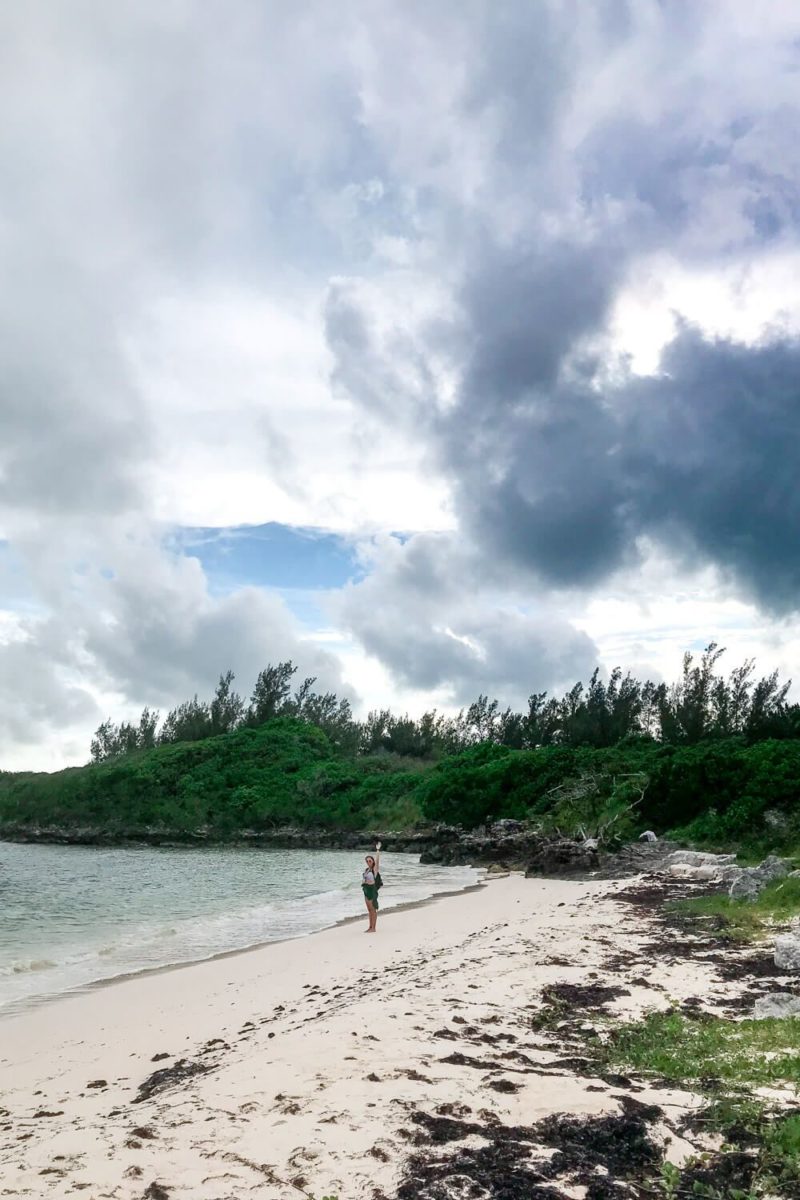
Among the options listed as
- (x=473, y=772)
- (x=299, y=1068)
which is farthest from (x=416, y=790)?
(x=299, y=1068)

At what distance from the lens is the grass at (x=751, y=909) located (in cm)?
1402

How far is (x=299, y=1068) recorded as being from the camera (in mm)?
6973

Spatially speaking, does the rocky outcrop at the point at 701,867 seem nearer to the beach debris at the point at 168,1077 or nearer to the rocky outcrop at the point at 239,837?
the beach debris at the point at 168,1077

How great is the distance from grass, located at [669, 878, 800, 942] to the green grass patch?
570 centimetres

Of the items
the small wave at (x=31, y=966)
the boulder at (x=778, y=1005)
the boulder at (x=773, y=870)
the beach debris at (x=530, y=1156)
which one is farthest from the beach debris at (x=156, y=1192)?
the boulder at (x=773, y=870)

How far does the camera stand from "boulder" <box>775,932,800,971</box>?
35.3 feet

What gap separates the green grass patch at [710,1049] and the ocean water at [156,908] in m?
9.40

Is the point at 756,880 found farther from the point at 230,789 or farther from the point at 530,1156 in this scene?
the point at 230,789

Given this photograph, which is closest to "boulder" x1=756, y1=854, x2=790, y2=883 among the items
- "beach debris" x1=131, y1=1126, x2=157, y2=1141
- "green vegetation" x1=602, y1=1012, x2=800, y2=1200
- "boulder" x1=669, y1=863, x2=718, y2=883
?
"boulder" x1=669, y1=863, x2=718, y2=883

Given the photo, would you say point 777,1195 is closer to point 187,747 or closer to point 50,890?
point 50,890

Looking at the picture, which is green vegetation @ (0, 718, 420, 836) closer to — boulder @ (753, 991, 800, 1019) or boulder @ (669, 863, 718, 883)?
boulder @ (669, 863, 718, 883)

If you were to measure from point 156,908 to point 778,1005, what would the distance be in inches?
834

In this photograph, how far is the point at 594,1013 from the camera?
884 cm

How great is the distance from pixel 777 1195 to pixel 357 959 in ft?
33.9
